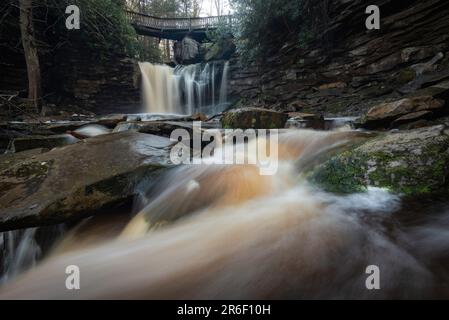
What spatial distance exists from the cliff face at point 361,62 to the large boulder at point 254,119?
2.94 m

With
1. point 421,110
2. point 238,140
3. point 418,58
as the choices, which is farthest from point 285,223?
point 418,58

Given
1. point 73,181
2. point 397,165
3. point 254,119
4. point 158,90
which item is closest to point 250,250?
point 397,165

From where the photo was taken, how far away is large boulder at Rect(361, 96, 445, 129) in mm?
4156

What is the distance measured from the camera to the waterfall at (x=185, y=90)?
13695mm

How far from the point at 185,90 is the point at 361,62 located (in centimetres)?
892

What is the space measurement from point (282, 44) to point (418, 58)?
557 cm

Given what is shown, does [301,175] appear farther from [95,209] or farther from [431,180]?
[95,209]

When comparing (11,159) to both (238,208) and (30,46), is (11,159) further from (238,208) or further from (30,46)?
(30,46)

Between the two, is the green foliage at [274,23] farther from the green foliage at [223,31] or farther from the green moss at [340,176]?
the green moss at [340,176]

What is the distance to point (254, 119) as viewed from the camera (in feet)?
17.6

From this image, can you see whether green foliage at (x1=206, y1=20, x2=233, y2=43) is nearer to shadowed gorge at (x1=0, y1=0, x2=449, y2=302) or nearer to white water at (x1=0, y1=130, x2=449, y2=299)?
shadowed gorge at (x1=0, y1=0, x2=449, y2=302)

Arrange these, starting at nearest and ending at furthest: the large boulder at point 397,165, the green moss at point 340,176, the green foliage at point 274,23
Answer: the large boulder at point 397,165, the green moss at point 340,176, the green foliage at point 274,23

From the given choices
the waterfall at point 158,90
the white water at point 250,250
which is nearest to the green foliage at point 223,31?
the waterfall at point 158,90
